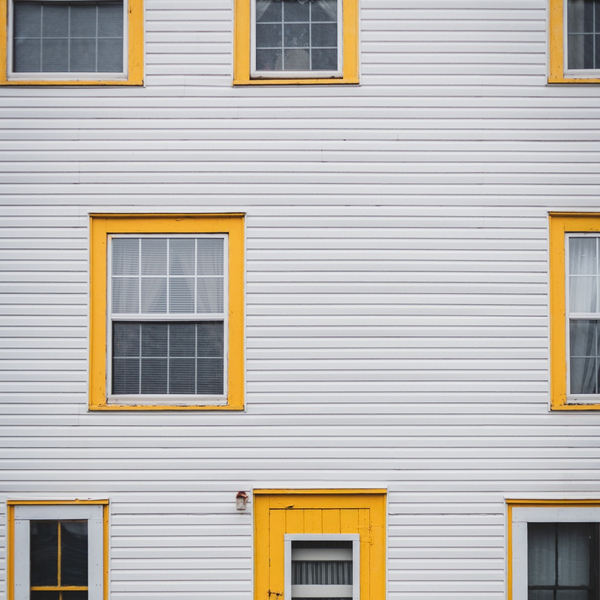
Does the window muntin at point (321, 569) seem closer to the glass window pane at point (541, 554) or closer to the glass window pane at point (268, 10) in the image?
the glass window pane at point (541, 554)

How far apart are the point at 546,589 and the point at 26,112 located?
6787 mm

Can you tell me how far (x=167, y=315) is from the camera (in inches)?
220

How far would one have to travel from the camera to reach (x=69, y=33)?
225 inches

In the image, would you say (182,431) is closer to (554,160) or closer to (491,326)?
(491,326)

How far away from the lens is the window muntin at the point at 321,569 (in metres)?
5.56

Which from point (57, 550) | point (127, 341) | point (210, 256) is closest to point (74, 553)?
point (57, 550)

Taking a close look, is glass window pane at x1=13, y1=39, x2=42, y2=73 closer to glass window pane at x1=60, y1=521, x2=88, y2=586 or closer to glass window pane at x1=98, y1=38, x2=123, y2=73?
glass window pane at x1=98, y1=38, x2=123, y2=73

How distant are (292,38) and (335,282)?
2438 millimetres

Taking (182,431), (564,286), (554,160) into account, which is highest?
(554,160)

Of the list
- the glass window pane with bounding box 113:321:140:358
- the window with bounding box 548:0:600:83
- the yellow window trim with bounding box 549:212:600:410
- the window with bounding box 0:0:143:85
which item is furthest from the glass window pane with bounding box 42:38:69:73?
the yellow window trim with bounding box 549:212:600:410

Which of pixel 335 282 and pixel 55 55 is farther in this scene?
pixel 55 55

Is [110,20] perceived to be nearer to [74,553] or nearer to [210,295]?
[210,295]

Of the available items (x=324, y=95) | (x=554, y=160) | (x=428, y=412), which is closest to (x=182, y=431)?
(x=428, y=412)

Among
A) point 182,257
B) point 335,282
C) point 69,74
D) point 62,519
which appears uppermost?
point 69,74
